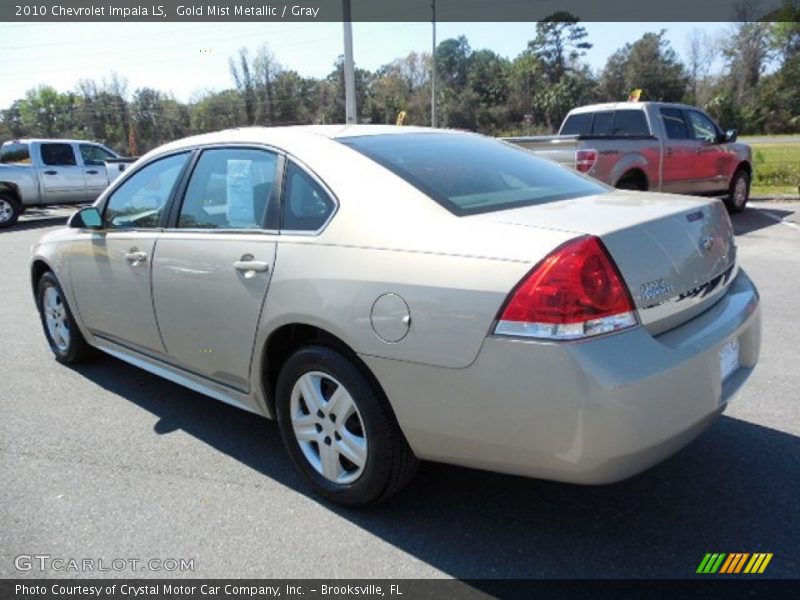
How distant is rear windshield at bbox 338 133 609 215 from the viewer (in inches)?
110

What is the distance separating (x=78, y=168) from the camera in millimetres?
16812

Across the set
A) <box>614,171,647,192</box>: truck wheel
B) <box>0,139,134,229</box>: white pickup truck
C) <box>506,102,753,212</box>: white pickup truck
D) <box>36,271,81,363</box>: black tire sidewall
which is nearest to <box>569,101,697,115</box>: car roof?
<box>506,102,753,212</box>: white pickup truck

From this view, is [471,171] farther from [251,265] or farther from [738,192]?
[738,192]

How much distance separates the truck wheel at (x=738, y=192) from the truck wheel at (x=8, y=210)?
51.9 feet

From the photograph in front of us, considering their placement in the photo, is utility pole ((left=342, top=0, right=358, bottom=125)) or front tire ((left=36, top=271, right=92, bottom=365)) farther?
utility pole ((left=342, top=0, right=358, bottom=125))

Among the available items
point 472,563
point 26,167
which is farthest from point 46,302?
point 26,167

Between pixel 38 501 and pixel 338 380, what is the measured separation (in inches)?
64.3

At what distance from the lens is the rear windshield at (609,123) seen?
10.4m

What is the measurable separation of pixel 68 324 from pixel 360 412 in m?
3.11

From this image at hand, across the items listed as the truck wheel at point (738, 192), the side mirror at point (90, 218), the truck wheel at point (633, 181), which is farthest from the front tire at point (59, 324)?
the truck wheel at point (738, 192)

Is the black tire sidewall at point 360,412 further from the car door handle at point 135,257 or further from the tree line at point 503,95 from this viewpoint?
the tree line at point 503,95

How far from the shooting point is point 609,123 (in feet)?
35.5

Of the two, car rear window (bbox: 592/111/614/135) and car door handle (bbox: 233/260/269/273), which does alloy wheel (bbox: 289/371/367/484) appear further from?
car rear window (bbox: 592/111/614/135)

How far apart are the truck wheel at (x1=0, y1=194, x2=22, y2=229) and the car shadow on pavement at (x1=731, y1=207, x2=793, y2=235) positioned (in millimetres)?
15674
